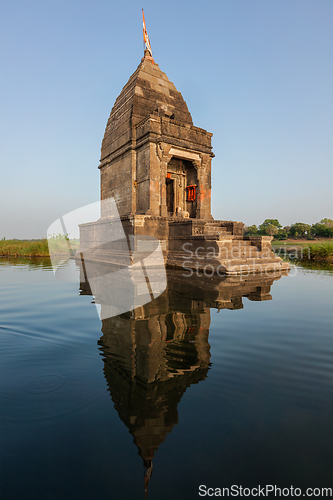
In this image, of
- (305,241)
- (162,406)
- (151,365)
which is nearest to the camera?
(162,406)

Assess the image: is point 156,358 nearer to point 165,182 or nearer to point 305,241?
point 165,182

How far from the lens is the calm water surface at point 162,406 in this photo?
1.39m

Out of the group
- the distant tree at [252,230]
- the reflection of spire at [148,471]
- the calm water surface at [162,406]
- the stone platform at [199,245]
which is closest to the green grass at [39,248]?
the stone platform at [199,245]

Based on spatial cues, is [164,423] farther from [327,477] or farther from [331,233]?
[331,233]

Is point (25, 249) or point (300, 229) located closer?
point (25, 249)

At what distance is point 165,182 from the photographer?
13805mm

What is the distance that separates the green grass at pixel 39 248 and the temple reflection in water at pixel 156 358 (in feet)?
75.7

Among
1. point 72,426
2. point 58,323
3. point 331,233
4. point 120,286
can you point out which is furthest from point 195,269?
point 331,233

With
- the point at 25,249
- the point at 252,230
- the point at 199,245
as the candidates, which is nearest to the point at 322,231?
the point at 252,230

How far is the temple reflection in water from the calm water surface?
1 centimetres

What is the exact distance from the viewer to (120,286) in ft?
24.4

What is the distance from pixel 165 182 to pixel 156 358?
39.5ft

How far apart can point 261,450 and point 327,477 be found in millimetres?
→ 344

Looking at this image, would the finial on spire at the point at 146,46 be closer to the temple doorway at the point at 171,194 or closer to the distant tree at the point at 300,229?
the temple doorway at the point at 171,194
